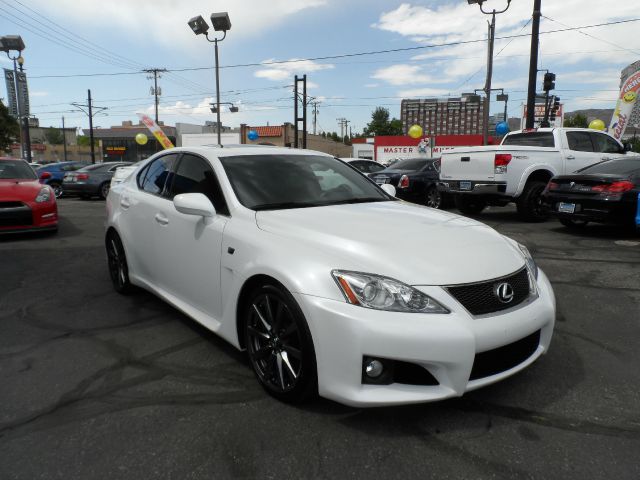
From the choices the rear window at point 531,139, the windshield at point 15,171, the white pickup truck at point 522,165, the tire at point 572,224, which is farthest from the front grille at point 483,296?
the rear window at point 531,139

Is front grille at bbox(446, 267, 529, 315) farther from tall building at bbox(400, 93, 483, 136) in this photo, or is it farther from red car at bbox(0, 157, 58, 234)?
tall building at bbox(400, 93, 483, 136)

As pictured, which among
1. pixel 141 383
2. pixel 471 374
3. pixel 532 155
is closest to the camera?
pixel 471 374

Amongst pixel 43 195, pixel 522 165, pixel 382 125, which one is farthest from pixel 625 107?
pixel 382 125

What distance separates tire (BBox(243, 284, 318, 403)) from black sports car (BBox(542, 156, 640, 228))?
6.71 meters

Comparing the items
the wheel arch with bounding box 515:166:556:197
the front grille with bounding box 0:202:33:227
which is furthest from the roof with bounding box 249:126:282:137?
the front grille with bounding box 0:202:33:227

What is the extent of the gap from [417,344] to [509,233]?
6920mm

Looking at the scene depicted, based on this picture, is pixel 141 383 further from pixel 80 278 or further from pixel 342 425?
pixel 80 278

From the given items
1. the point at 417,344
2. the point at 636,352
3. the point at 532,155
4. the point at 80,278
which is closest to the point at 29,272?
the point at 80,278

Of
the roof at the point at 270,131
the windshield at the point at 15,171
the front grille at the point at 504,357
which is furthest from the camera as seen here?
the roof at the point at 270,131

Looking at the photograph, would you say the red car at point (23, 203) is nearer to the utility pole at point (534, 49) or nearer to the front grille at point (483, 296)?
the front grille at point (483, 296)

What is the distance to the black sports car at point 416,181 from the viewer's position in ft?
40.4

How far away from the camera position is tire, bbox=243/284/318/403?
243cm

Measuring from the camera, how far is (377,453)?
7.27 ft

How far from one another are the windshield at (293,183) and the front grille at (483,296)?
131 cm
